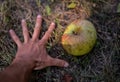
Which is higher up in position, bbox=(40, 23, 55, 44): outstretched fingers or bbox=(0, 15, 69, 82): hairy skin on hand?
bbox=(40, 23, 55, 44): outstretched fingers

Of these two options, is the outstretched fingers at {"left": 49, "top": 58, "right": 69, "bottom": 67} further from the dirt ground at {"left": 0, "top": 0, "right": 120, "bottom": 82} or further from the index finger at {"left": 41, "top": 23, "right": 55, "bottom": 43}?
the index finger at {"left": 41, "top": 23, "right": 55, "bottom": 43}

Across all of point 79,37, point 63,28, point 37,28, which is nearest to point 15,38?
point 37,28

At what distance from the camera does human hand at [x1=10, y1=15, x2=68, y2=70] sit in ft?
8.97

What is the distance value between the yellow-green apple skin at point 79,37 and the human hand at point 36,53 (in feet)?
0.60

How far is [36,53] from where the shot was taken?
2744 millimetres

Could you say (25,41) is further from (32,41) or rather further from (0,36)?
(0,36)

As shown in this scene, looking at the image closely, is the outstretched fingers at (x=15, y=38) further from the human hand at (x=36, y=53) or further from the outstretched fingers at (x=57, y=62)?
the outstretched fingers at (x=57, y=62)

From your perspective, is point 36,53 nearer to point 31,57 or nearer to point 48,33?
point 31,57

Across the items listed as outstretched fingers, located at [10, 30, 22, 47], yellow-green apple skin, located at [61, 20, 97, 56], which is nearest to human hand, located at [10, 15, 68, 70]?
outstretched fingers, located at [10, 30, 22, 47]

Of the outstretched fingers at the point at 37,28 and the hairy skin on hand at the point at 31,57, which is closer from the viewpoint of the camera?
the hairy skin on hand at the point at 31,57

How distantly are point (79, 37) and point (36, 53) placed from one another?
438mm

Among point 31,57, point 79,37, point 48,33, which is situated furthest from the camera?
point 48,33

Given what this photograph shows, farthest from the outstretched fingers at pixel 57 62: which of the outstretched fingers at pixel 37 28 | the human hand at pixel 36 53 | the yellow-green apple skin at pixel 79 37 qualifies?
the outstretched fingers at pixel 37 28

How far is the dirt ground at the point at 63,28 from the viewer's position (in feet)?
9.21
